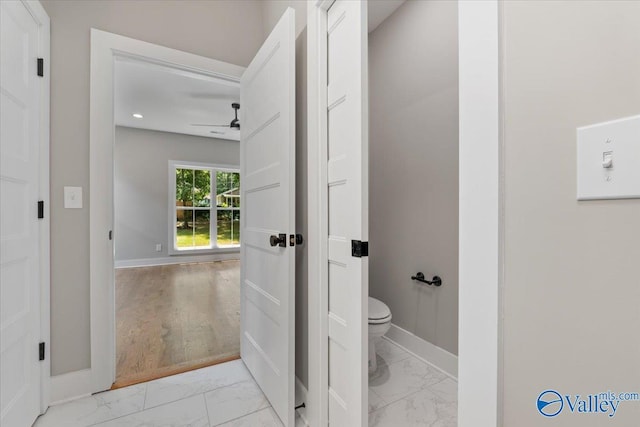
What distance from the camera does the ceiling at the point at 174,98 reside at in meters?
3.22

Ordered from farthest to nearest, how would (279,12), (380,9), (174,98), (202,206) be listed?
(202,206), (174,98), (380,9), (279,12)

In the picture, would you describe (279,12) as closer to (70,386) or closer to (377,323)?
(377,323)

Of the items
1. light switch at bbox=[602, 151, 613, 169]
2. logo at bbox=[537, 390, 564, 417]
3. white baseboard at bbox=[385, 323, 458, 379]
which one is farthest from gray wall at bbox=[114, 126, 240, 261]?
light switch at bbox=[602, 151, 613, 169]

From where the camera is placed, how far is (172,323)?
2.76 m

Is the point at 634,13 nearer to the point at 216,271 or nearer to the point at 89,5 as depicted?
the point at 89,5

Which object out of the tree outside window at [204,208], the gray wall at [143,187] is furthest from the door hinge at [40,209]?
the tree outside window at [204,208]

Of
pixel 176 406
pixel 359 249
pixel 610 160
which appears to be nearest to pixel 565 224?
pixel 610 160

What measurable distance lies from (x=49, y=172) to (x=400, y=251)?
2388 millimetres

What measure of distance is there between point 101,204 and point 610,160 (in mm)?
2177

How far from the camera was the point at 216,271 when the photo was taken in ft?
17.4

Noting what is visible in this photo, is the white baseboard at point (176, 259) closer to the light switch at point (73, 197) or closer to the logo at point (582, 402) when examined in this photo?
the light switch at point (73, 197)

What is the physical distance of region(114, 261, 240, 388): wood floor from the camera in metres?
2.02

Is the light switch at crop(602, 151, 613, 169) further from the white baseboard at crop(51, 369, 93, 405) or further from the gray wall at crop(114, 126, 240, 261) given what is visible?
the gray wall at crop(114, 126, 240, 261)

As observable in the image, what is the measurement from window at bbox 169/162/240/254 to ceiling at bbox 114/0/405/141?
0.96 m
